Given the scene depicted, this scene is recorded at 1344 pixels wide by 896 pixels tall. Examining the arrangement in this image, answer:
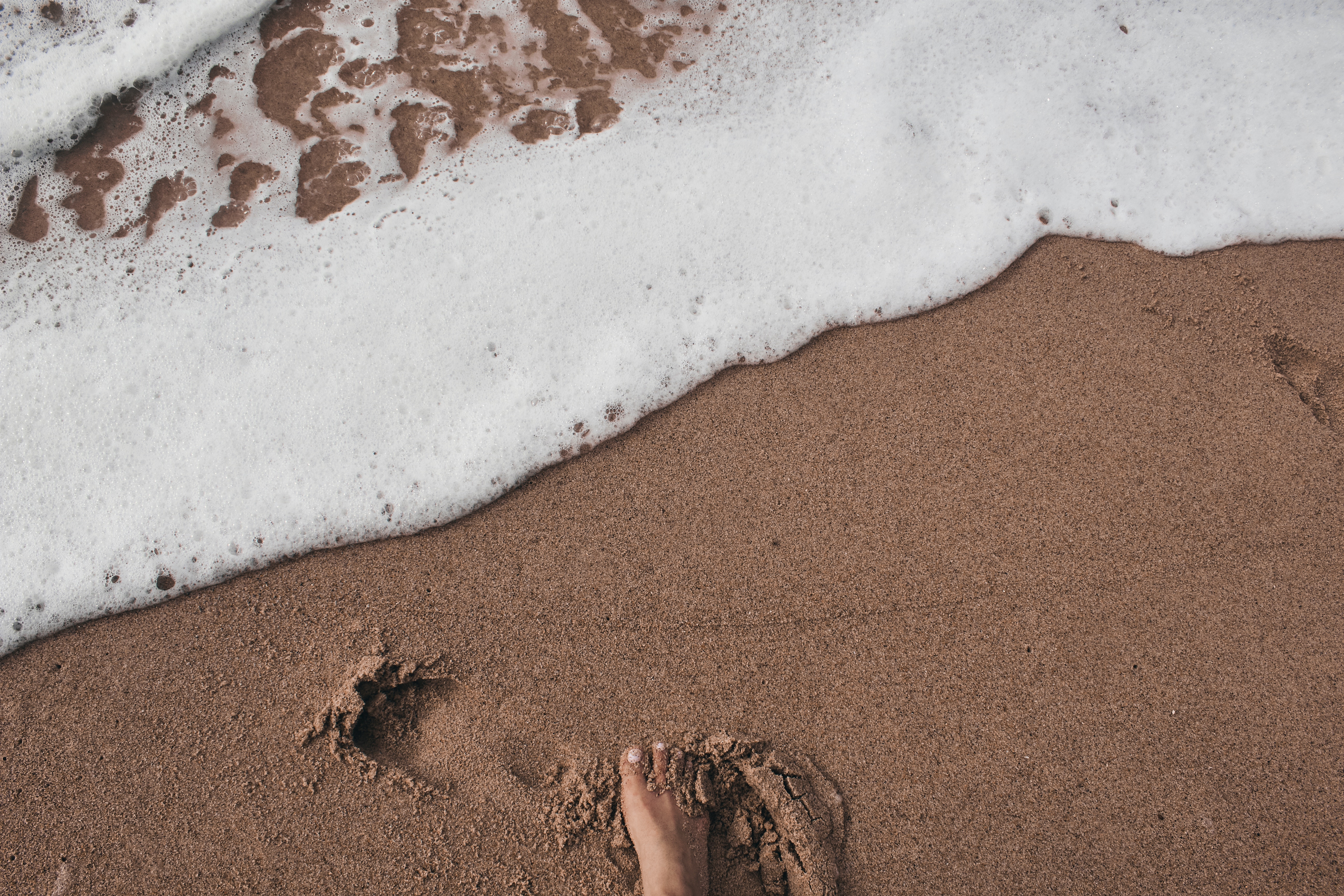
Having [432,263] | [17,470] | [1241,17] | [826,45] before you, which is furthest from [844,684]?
[1241,17]

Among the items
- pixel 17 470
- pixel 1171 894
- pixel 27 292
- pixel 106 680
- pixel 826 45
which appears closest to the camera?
pixel 1171 894

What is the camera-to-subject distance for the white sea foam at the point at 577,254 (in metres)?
2.07

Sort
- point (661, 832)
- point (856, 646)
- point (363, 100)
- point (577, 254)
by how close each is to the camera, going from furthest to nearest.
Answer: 1. point (363, 100)
2. point (577, 254)
3. point (856, 646)
4. point (661, 832)

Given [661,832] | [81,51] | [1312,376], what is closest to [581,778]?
[661,832]

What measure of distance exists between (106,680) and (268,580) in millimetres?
471

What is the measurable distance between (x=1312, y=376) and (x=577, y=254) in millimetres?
2247

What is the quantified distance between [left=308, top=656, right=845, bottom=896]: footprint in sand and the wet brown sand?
0.05 feet

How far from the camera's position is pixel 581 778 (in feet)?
5.95

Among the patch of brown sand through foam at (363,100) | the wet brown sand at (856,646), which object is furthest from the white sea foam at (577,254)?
the wet brown sand at (856,646)

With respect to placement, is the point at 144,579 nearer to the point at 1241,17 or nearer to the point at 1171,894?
the point at 1171,894

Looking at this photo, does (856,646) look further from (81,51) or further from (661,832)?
(81,51)

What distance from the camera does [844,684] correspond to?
1872mm

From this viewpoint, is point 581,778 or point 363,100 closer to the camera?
point 581,778

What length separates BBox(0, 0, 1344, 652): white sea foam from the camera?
207cm
